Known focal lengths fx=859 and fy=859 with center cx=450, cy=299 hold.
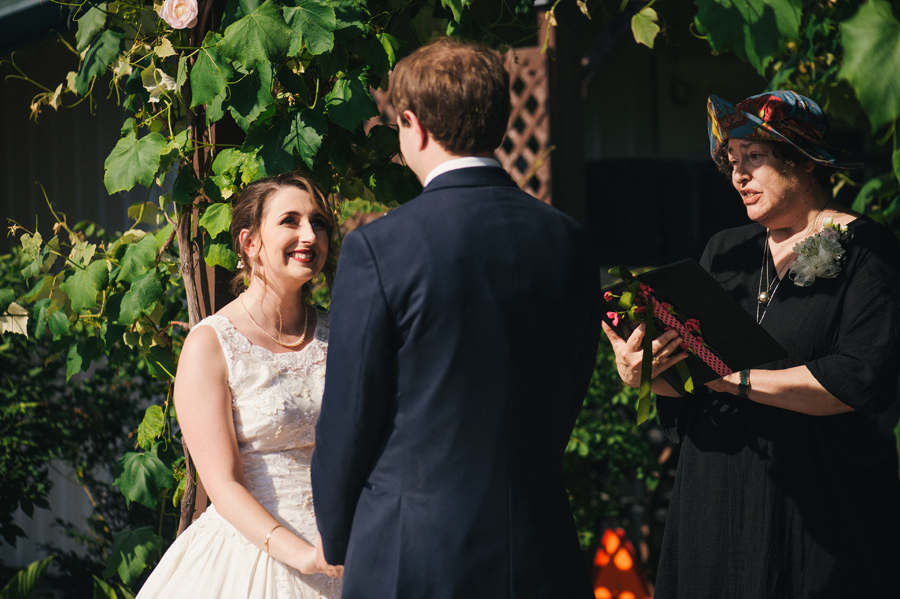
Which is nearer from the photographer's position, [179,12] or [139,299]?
[179,12]

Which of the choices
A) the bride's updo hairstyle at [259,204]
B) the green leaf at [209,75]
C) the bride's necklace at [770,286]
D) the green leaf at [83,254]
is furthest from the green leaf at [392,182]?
the bride's necklace at [770,286]

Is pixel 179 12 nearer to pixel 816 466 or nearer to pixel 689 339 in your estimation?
pixel 689 339

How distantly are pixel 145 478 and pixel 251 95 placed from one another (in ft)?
3.93

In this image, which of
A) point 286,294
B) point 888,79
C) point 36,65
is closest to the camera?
point 888,79

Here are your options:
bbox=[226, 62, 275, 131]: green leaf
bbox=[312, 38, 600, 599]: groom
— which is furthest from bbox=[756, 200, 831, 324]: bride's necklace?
bbox=[226, 62, 275, 131]: green leaf

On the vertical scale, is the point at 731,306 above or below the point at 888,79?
below

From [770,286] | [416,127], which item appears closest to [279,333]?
[416,127]

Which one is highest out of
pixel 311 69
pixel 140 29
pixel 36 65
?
pixel 36 65

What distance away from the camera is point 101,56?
2400 mm

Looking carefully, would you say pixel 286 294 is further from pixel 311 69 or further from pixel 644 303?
pixel 644 303

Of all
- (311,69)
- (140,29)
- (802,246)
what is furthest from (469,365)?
(140,29)

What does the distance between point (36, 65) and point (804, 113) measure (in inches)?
178

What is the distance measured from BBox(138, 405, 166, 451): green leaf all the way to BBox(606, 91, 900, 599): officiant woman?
141 cm

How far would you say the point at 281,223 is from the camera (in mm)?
2158
